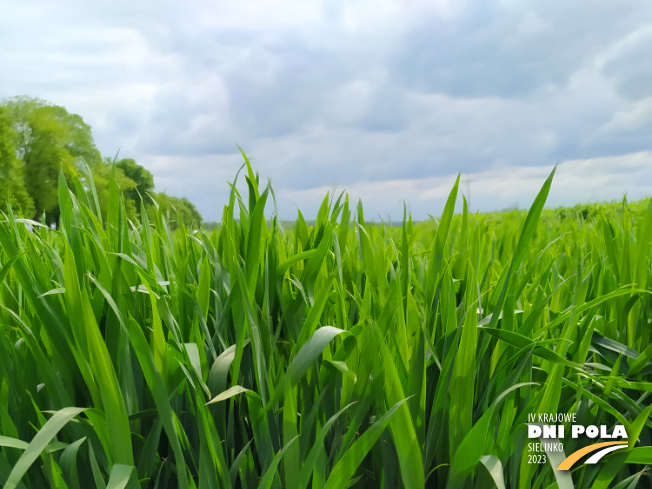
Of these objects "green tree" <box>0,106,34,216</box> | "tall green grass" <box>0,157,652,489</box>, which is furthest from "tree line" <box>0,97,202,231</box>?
"tall green grass" <box>0,157,652,489</box>

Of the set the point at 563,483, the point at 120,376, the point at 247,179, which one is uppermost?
the point at 247,179

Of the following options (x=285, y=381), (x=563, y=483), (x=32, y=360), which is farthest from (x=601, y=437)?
(x=32, y=360)

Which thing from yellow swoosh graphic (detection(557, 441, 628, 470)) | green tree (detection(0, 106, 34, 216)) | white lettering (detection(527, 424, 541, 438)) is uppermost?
green tree (detection(0, 106, 34, 216))

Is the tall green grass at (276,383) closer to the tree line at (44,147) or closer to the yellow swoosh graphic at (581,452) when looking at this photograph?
the yellow swoosh graphic at (581,452)

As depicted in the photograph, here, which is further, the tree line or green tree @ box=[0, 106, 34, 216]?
the tree line

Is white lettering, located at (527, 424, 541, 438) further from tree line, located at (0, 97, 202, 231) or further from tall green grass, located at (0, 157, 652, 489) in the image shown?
tree line, located at (0, 97, 202, 231)

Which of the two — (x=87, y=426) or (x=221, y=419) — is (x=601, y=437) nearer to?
(x=221, y=419)

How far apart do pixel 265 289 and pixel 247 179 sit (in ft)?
0.86

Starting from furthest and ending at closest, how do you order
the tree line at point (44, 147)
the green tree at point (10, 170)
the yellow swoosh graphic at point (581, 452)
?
1. the tree line at point (44, 147)
2. the green tree at point (10, 170)
3. the yellow swoosh graphic at point (581, 452)

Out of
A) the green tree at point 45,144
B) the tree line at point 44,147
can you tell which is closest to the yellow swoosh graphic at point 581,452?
the tree line at point 44,147

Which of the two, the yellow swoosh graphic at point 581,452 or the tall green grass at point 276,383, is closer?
the tall green grass at point 276,383

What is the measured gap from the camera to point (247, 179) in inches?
38.2

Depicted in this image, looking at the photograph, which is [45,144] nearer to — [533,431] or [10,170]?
[10,170]

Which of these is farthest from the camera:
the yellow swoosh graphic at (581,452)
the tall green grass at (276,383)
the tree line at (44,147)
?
the tree line at (44,147)
